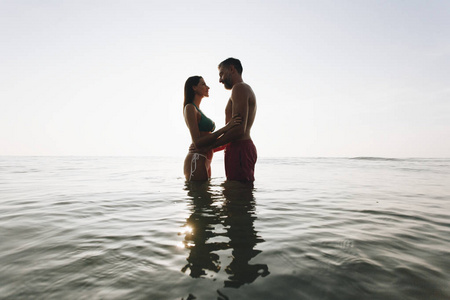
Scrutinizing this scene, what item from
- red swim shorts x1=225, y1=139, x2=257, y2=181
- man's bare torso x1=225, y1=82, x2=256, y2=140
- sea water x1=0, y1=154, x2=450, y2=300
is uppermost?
man's bare torso x1=225, y1=82, x2=256, y2=140

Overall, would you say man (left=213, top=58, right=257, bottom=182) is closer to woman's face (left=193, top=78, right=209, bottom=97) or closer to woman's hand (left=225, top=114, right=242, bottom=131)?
woman's hand (left=225, top=114, right=242, bottom=131)

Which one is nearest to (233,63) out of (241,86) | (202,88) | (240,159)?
(241,86)

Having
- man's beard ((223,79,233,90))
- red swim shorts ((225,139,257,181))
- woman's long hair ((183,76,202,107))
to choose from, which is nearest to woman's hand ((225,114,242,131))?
red swim shorts ((225,139,257,181))

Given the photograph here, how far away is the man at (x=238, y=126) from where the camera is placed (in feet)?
13.7

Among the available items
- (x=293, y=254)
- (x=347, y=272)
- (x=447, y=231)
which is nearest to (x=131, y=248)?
(x=293, y=254)

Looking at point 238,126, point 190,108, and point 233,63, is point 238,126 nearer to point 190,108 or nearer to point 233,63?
point 190,108

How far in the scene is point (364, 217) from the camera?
3350mm

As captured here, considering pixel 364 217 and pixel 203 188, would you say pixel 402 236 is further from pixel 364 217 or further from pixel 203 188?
pixel 203 188

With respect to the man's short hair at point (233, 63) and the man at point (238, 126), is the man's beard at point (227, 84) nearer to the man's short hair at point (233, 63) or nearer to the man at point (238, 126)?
the man at point (238, 126)

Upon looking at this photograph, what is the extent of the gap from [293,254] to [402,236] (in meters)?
1.35

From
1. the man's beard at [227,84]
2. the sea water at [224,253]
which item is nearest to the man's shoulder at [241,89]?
the man's beard at [227,84]

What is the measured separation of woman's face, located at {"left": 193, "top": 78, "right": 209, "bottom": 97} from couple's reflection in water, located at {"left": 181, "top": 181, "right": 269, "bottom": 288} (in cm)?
199

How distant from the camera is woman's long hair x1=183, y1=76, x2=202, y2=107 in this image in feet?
15.9

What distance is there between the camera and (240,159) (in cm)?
443
